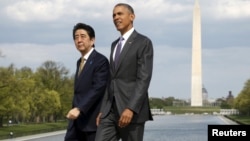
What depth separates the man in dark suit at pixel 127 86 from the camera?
6094 millimetres

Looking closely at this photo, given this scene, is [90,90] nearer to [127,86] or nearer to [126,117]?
[127,86]

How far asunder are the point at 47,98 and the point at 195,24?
3890cm

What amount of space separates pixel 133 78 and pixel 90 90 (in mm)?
908

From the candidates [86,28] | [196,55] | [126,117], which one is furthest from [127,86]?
[196,55]

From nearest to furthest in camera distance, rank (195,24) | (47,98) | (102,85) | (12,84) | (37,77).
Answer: (102,85), (12,84), (47,98), (37,77), (195,24)

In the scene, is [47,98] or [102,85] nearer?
[102,85]

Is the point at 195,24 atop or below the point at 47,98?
atop

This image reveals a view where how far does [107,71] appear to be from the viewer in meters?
7.10

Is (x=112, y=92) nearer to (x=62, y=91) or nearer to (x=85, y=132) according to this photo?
(x=85, y=132)

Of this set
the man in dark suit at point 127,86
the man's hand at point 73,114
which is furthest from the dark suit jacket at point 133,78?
the man's hand at point 73,114

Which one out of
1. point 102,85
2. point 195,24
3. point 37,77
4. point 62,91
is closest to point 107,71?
point 102,85

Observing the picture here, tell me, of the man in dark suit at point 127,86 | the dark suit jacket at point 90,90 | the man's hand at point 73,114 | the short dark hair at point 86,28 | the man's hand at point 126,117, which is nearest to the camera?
the man's hand at point 126,117

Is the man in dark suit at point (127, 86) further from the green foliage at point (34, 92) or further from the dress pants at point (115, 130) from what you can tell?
the green foliage at point (34, 92)

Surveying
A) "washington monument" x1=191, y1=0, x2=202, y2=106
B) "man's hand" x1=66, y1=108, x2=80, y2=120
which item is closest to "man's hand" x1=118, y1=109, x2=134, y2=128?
"man's hand" x1=66, y1=108, x2=80, y2=120
